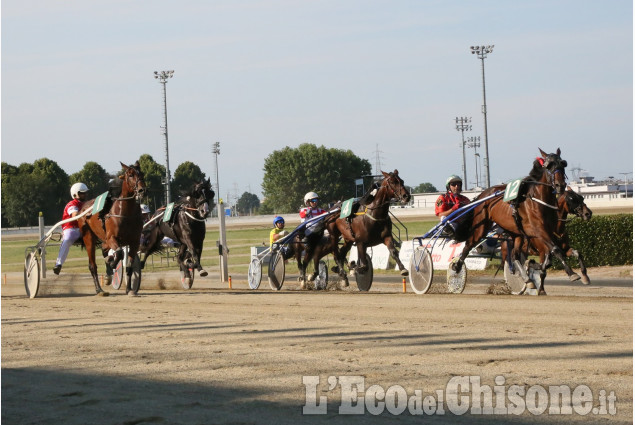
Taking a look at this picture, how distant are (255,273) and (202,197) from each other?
2654 millimetres

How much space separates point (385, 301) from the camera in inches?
538

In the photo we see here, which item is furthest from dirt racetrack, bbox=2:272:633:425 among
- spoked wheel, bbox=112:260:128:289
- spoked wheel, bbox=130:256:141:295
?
spoked wheel, bbox=112:260:128:289

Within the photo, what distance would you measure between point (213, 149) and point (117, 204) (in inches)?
3116

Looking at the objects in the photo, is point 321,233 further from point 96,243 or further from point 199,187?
point 96,243

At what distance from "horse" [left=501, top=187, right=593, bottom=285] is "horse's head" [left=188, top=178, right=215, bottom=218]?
19.1 feet

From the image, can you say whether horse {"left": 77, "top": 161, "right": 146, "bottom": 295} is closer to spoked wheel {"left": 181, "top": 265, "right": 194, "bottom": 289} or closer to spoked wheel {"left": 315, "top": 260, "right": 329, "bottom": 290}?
spoked wheel {"left": 181, "top": 265, "right": 194, "bottom": 289}

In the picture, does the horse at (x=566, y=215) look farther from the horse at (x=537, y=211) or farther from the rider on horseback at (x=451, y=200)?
the rider on horseback at (x=451, y=200)

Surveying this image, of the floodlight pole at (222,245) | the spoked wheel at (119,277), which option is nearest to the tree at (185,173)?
the floodlight pole at (222,245)

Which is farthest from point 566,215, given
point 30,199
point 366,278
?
point 30,199

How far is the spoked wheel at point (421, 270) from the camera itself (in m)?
15.3

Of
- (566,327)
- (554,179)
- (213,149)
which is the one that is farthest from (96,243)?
(213,149)

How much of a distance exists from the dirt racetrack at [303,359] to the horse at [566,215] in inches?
19.7

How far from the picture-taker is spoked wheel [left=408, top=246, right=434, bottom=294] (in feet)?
50.2

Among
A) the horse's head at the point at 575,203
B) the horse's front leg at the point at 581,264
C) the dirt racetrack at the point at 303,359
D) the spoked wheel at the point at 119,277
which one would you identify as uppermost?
the horse's head at the point at 575,203
